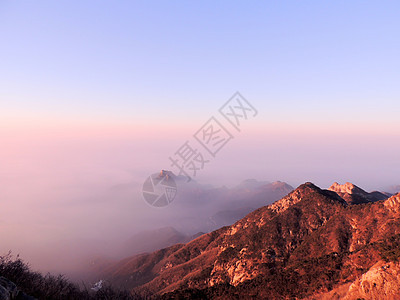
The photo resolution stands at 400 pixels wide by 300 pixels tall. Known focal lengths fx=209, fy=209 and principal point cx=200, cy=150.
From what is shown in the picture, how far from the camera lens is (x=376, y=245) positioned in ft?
160

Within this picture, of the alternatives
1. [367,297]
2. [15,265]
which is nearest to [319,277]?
[367,297]

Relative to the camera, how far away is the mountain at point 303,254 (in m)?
42.7

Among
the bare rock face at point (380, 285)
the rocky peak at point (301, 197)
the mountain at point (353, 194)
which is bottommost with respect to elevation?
the mountain at point (353, 194)

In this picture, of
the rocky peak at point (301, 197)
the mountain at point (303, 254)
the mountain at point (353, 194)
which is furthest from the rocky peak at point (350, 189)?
the mountain at point (303, 254)

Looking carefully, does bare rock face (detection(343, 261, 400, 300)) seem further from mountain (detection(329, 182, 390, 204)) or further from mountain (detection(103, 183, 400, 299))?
mountain (detection(329, 182, 390, 204))

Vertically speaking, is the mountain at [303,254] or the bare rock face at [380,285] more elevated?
the bare rock face at [380,285]

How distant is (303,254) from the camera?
7444 centimetres

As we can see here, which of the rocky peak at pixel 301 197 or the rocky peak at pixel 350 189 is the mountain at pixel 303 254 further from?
the rocky peak at pixel 350 189

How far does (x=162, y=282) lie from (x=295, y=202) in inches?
3333

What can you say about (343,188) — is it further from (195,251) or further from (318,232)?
(195,251)

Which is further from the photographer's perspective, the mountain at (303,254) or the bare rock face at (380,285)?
the mountain at (303,254)

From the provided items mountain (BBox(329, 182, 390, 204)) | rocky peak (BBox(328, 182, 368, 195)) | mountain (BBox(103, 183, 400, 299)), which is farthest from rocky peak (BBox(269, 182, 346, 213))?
rocky peak (BBox(328, 182, 368, 195))

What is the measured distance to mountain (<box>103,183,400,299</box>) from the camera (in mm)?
42688

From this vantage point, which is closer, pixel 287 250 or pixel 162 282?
pixel 287 250
